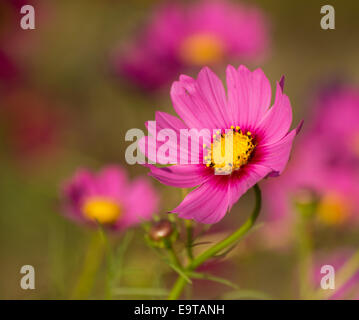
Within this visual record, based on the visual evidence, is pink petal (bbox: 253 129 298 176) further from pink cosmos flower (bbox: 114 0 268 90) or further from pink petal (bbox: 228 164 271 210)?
pink cosmos flower (bbox: 114 0 268 90)

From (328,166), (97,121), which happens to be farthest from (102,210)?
(97,121)

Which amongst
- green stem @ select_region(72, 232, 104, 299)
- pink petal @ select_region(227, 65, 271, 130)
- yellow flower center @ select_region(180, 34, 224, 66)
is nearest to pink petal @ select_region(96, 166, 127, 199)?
green stem @ select_region(72, 232, 104, 299)

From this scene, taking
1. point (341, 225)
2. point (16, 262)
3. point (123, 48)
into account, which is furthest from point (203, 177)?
point (16, 262)

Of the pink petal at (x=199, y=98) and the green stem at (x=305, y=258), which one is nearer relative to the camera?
the pink petal at (x=199, y=98)

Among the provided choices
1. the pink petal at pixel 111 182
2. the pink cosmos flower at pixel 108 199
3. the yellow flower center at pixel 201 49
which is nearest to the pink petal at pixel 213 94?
the pink cosmos flower at pixel 108 199

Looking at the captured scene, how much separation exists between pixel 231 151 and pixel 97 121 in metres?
1.47

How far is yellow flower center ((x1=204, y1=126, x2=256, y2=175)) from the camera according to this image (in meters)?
0.57

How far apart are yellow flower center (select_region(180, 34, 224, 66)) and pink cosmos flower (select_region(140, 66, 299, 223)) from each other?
3.49ft

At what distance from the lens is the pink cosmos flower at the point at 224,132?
19.4 inches

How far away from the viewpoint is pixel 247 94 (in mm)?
530

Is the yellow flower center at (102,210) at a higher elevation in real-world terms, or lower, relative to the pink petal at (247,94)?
lower

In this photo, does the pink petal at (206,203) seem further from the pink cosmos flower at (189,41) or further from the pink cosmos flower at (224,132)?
the pink cosmos flower at (189,41)

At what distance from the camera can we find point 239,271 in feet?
4.28
